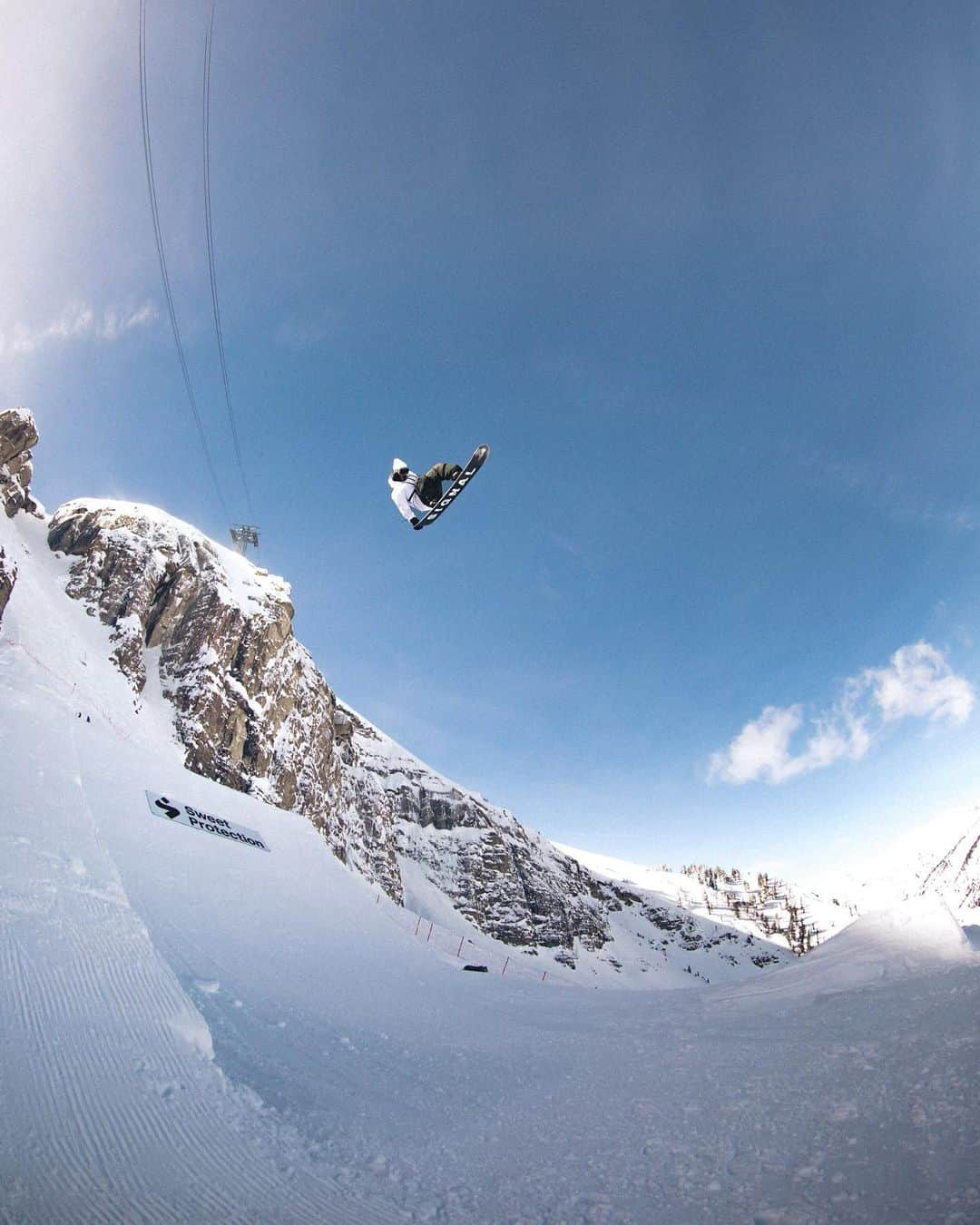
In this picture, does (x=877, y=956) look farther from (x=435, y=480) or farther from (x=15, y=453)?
(x=15, y=453)

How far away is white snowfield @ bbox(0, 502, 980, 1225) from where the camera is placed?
4.16 m

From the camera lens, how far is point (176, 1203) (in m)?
3.94

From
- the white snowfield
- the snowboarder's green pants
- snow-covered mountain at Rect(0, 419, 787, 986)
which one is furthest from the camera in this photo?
snow-covered mountain at Rect(0, 419, 787, 986)

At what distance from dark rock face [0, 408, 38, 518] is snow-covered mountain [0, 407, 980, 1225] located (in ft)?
178

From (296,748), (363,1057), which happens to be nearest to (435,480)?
(363,1057)

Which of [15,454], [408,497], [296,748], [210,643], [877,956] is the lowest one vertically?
[877,956]

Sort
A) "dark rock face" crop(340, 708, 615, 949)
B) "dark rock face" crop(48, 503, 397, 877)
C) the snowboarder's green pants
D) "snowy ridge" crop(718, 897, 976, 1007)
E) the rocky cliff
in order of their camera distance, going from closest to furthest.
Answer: "snowy ridge" crop(718, 897, 976, 1007) → the snowboarder's green pants → the rocky cliff → "dark rock face" crop(48, 503, 397, 877) → "dark rock face" crop(340, 708, 615, 949)

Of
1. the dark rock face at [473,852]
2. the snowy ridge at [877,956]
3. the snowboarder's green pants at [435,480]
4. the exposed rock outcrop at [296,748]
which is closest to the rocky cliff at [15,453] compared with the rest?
the exposed rock outcrop at [296,748]

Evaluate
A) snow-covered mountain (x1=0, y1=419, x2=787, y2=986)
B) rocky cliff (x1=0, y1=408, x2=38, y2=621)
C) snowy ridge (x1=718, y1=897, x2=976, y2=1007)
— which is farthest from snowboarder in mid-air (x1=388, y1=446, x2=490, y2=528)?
rocky cliff (x1=0, y1=408, x2=38, y2=621)

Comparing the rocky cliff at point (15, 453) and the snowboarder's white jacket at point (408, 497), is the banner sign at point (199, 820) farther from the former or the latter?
the rocky cliff at point (15, 453)

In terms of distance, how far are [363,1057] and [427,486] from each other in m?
14.2

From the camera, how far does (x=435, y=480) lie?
17.2m

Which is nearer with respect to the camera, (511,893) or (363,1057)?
(363,1057)

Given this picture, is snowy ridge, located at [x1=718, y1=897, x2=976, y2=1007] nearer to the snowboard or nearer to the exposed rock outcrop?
the snowboard
